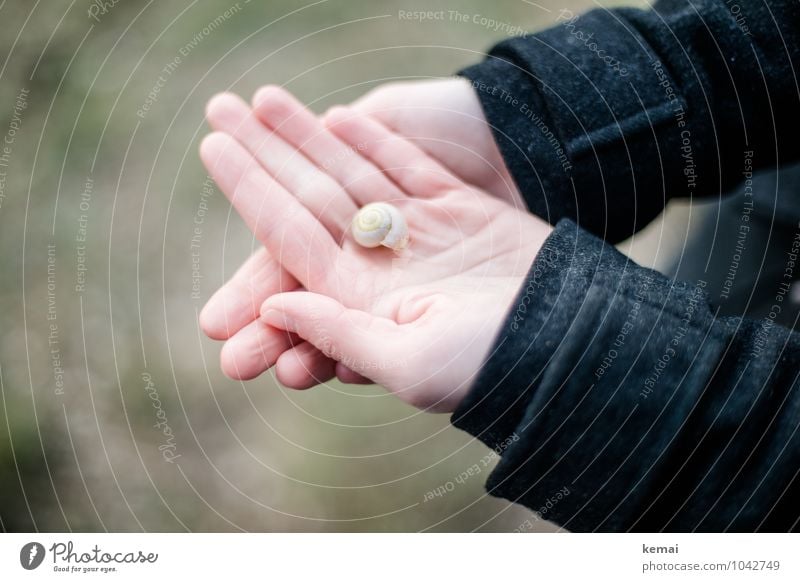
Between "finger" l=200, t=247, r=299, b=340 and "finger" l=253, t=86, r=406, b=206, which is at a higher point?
"finger" l=253, t=86, r=406, b=206

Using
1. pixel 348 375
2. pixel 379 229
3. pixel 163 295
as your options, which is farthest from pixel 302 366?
pixel 163 295

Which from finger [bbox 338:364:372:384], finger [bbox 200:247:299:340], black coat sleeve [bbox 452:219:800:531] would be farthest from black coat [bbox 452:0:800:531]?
finger [bbox 200:247:299:340]

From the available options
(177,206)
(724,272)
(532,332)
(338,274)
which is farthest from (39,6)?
(724,272)

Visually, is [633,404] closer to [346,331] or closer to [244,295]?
[346,331]

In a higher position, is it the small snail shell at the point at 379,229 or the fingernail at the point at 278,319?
the small snail shell at the point at 379,229

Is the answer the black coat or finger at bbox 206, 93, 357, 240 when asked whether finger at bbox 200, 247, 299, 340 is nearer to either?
finger at bbox 206, 93, 357, 240

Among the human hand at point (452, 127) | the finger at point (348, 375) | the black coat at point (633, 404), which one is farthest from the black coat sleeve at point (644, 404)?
the human hand at point (452, 127)

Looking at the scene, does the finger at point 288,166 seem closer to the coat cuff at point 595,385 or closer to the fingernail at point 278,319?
the fingernail at point 278,319
